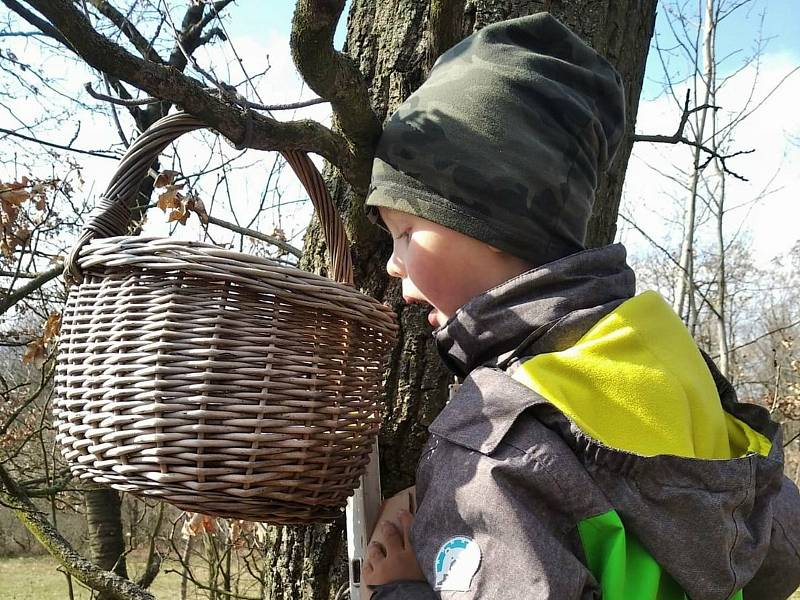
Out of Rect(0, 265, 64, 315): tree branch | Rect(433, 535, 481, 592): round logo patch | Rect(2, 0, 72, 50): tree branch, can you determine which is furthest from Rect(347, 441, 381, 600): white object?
Rect(2, 0, 72, 50): tree branch

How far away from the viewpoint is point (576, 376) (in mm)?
894

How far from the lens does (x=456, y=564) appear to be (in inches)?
32.3

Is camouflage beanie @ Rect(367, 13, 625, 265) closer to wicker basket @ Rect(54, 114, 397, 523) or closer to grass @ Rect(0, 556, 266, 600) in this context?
wicker basket @ Rect(54, 114, 397, 523)

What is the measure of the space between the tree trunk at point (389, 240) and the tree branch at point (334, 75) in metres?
0.20

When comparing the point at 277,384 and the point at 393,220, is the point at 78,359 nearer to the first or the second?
the point at 277,384

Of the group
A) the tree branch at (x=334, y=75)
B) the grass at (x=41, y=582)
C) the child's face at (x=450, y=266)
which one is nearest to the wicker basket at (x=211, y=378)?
the child's face at (x=450, y=266)

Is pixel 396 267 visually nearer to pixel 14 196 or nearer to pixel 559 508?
pixel 559 508

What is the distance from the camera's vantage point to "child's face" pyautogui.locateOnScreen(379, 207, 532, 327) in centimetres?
106

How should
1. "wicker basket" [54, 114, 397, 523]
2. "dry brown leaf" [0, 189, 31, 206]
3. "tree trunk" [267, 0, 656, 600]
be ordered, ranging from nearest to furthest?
"wicker basket" [54, 114, 397, 523]
"tree trunk" [267, 0, 656, 600]
"dry brown leaf" [0, 189, 31, 206]

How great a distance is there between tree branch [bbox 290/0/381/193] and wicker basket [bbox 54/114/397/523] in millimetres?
322

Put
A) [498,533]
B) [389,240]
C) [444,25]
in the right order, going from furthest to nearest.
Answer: [389,240] < [444,25] < [498,533]

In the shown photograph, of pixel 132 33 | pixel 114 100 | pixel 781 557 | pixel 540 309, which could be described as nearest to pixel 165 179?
pixel 132 33

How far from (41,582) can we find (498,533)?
28.3 ft

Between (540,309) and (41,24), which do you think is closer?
(540,309)
